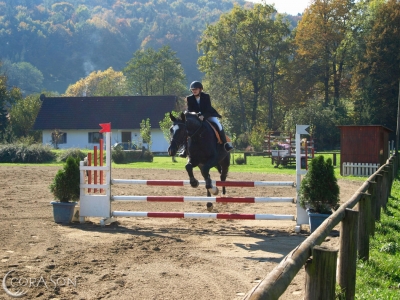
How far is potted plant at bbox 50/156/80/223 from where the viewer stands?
33.7 feet

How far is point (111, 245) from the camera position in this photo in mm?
8023

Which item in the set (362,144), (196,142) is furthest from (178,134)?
(362,144)

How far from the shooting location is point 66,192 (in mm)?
10383

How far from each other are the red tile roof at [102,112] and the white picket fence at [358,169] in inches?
1188

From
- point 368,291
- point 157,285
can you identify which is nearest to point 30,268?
point 157,285

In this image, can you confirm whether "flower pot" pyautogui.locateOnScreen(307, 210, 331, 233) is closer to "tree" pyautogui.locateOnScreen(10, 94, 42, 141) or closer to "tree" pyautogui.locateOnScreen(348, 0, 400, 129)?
"tree" pyautogui.locateOnScreen(348, 0, 400, 129)

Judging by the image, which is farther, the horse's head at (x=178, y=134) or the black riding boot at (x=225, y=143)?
the black riding boot at (x=225, y=143)

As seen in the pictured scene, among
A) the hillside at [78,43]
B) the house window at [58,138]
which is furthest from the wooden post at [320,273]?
the hillside at [78,43]

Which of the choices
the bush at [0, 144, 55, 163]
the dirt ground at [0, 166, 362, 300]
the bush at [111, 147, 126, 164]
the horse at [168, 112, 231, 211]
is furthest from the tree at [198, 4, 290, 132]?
the horse at [168, 112, 231, 211]

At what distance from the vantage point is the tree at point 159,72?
82625 millimetres

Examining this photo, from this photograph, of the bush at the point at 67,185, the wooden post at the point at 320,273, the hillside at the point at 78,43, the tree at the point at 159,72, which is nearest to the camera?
the wooden post at the point at 320,273

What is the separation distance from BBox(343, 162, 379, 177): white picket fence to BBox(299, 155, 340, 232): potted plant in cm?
1642

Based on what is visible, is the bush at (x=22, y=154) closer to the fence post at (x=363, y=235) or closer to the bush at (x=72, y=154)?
the bush at (x=72, y=154)

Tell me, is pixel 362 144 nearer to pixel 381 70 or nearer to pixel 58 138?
pixel 381 70
